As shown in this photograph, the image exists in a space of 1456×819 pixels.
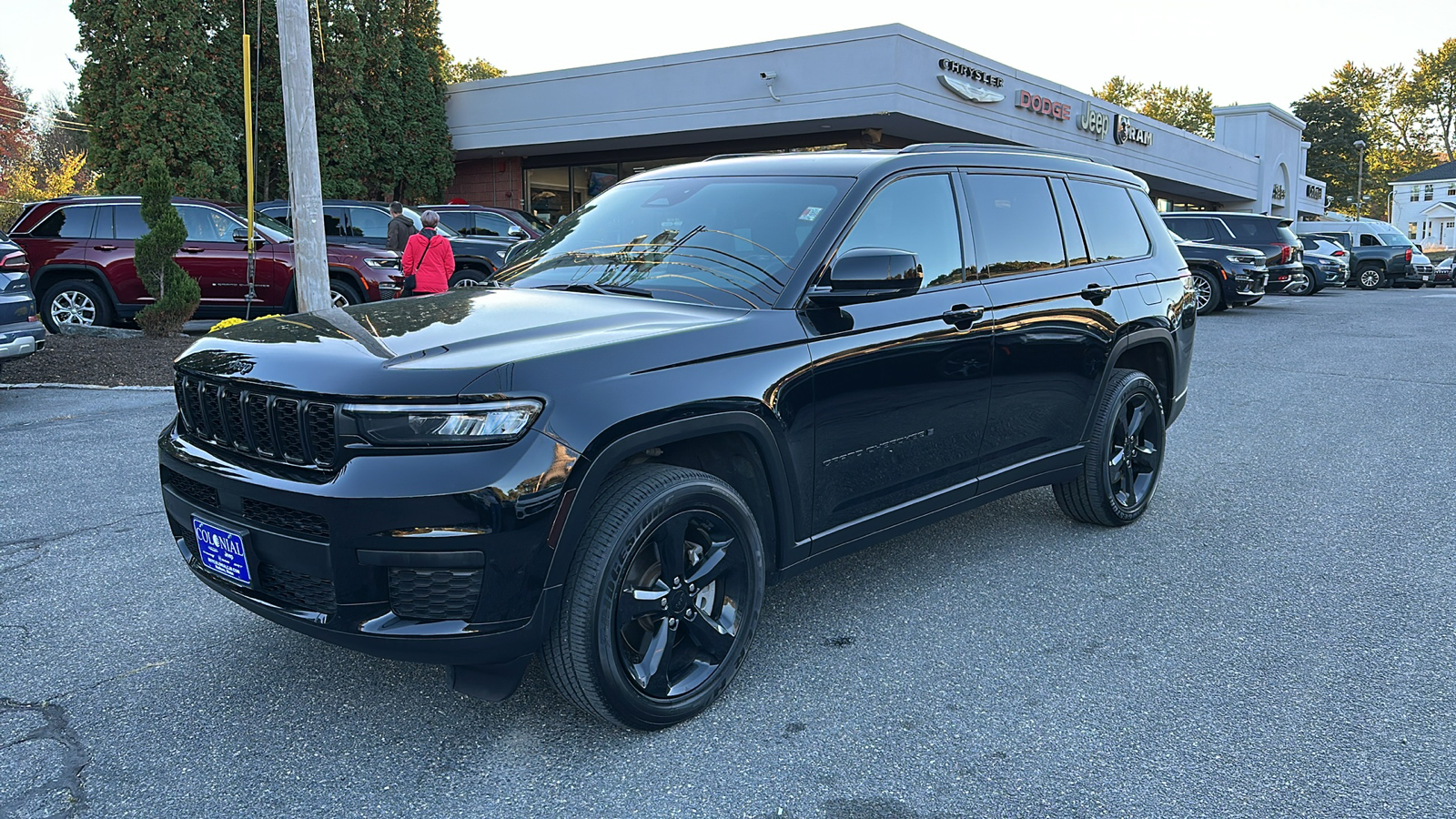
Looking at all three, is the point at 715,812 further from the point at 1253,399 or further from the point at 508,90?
the point at 508,90

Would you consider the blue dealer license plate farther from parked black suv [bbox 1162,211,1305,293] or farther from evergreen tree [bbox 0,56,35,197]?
evergreen tree [bbox 0,56,35,197]

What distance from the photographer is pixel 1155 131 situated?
114 feet

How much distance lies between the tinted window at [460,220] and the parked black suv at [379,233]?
5.9 inches

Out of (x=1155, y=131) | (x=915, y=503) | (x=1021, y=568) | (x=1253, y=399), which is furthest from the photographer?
(x=1155, y=131)

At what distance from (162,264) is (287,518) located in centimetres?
1074

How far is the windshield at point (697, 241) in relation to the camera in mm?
3578

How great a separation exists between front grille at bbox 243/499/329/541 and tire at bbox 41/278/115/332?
11642 millimetres

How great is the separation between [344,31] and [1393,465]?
22.0 meters

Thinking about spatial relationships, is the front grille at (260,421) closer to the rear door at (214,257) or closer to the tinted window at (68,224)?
the rear door at (214,257)

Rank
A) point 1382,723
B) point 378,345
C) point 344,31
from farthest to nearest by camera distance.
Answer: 1. point 344,31
2. point 1382,723
3. point 378,345

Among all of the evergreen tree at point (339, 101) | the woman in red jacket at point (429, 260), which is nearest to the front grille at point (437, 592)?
the woman in red jacket at point (429, 260)

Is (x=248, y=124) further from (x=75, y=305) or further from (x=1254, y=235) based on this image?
(x=1254, y=235)

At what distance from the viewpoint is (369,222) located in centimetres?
1454

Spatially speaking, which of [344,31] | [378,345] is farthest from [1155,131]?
[378,345]
